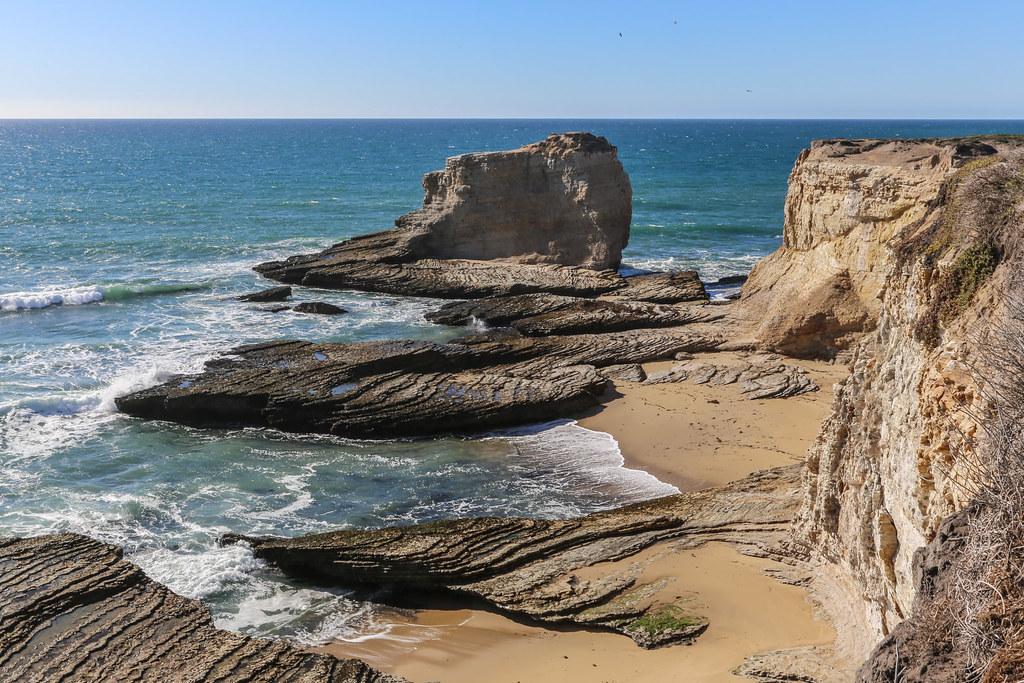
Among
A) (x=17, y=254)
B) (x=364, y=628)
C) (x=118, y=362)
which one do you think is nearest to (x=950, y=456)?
(x=364, y=628)

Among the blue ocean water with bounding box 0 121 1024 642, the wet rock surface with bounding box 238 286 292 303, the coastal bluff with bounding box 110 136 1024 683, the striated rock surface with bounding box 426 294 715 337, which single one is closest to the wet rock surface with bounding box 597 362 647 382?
the coastal bluff with bounding box 110 136 1024 683

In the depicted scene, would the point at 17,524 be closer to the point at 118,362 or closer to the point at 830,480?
the point at 118,362

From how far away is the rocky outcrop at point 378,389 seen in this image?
1967 centimetres

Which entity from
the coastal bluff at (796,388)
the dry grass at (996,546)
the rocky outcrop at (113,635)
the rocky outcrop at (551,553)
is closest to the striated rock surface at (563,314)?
the coastal bluff at (796,388)

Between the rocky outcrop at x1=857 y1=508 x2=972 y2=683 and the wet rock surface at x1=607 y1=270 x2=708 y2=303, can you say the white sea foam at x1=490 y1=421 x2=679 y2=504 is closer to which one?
the rocky outcrop at x1=857 y1=508 x2=972 y2=683

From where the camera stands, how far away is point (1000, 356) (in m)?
7.68

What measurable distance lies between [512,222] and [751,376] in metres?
15.2

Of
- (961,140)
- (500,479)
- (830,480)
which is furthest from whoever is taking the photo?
(961,140)

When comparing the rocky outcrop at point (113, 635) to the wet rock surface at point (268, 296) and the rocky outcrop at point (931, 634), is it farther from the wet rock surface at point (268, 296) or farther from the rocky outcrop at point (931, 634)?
the wet rock surface at point (268, 296)

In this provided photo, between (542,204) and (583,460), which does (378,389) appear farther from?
(542,204)

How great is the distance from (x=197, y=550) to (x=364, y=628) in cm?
370

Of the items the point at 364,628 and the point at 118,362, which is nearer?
the point at 364,628

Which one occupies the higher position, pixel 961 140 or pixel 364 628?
pixel 961 140

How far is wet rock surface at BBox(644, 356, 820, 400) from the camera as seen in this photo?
21.1m
